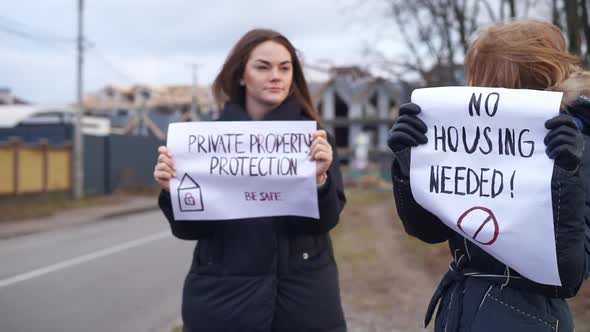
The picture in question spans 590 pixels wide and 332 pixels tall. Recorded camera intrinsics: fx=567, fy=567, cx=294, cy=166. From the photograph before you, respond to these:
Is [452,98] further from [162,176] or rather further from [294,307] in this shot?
[162,176]

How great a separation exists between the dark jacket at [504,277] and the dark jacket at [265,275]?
575 millimetres

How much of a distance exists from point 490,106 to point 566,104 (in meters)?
0.19

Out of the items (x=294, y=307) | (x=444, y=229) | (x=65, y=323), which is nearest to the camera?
(x=444, y=229)

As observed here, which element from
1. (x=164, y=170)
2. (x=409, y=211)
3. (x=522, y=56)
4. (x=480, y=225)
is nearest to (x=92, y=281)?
(x=164, y=170)

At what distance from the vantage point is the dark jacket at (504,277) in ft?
4.63

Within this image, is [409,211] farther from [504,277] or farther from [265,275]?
[265,275]

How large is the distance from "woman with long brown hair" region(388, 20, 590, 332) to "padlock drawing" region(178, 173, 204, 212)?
0.93 metres

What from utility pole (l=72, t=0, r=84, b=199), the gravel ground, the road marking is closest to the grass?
utility pole (l=72, t=0, r=84, b=199)

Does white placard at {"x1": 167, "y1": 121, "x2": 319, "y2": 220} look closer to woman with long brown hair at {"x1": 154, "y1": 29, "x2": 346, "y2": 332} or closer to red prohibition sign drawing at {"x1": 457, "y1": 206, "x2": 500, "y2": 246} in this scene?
woman with long brown hair at {"x1": 154, "y1": 29, "x2": 346, "y2": 332}

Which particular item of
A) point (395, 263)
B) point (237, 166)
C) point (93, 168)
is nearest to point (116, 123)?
point (93, 168)

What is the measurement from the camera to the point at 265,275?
2.10 metres

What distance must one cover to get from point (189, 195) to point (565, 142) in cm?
145

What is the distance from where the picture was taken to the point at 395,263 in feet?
25.7

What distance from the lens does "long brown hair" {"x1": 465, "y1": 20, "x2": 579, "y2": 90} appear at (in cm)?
157
